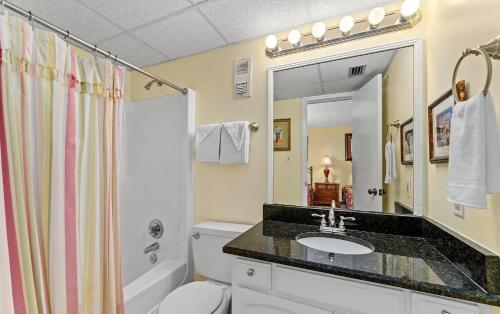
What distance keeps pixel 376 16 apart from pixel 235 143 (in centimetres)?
115

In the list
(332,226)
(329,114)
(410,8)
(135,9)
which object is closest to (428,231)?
(332,226)

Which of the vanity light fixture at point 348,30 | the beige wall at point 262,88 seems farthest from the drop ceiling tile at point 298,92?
the vanity light fixture at point 348,30

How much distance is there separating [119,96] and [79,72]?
19 cm

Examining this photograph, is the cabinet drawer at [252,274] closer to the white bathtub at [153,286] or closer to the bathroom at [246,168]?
the bathroom at [246,168]

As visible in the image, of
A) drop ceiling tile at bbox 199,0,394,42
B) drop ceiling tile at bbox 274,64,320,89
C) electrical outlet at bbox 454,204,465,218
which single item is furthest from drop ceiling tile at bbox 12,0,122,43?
electrical outlet at bbox 454,204,465,218

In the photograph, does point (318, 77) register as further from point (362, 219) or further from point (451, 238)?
point (451, 238)

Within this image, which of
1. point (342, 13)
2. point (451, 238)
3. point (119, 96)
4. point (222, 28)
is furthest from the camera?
point (222, 28)

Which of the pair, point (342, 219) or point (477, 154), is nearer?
point (477, 154)

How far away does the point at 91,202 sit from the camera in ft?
3.35

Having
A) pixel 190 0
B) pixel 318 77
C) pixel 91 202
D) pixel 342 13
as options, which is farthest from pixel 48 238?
pixel 342 13

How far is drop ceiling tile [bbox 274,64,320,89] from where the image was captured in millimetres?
1527

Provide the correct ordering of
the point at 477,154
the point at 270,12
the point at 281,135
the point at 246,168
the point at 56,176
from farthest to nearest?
the point at 246,168, the point at 281,135, the point at 270,12, the point at 56,176, the point at 477,154

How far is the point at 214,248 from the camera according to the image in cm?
160

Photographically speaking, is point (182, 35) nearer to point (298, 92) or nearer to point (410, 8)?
point (298, 92)
